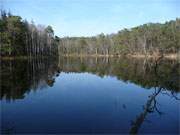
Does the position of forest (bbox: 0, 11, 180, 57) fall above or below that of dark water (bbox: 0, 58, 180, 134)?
above

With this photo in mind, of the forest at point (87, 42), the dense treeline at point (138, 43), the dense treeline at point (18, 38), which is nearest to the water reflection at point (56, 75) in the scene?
the forest at point (87, 42)

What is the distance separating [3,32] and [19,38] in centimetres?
992

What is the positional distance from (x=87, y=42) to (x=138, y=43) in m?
47.8

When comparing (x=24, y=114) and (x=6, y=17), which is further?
(x=6, y=17)

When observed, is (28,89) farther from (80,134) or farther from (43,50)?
(43,50)

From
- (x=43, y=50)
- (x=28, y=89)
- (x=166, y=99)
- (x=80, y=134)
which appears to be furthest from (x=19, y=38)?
(x=80, y=134)

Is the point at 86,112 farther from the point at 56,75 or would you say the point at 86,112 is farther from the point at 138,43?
the point at 138,43

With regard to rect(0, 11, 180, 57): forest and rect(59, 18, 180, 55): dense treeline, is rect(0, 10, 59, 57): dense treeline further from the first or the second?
rect(59, 18, 180, 55): dense treeline

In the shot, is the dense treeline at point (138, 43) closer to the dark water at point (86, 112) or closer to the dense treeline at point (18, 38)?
the dense treeline at point (18, 38)

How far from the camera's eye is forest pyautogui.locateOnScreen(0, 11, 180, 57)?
62125 millimetres

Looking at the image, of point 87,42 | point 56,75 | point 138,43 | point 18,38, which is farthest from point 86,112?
point 87,42

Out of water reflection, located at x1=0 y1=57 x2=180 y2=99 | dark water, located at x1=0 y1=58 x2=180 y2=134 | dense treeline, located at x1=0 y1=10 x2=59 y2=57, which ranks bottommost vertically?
dark water, located at x1=0 y1=58 x2=180 y2=134

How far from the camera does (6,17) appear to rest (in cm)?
6600

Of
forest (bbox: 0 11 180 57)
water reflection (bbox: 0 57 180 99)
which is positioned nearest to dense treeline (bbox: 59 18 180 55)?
forest (bbox: 0 11 180 57)
